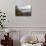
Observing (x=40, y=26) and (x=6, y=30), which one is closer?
(x=6, y=30)

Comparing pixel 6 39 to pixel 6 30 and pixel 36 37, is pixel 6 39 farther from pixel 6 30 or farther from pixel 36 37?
pixel 36 37

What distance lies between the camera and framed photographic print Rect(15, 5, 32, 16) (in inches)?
124

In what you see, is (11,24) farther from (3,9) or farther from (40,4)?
(40,4)

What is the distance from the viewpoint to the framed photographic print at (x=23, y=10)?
10.3ft

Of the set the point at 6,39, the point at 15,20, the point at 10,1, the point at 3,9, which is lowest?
the point at 6,39

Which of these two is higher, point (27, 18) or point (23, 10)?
point (23, 10)

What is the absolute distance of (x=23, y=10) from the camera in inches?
125

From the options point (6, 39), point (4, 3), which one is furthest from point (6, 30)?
point (4, 3)

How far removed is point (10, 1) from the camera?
315 centimetres

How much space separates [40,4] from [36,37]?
80 centimetres

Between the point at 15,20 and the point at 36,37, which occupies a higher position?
the point at 15,20

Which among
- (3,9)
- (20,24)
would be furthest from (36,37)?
(3,9)

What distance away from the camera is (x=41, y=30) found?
126 inches

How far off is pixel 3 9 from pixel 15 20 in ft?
1.28
